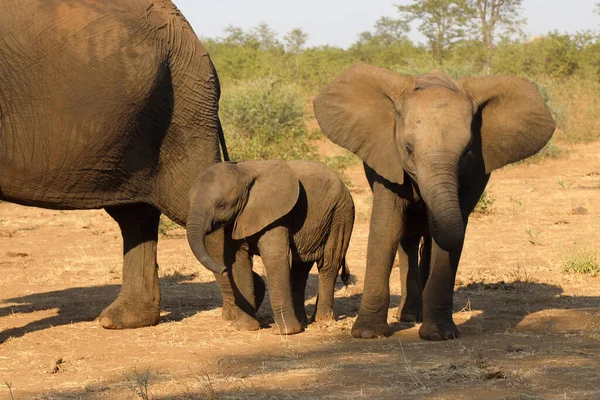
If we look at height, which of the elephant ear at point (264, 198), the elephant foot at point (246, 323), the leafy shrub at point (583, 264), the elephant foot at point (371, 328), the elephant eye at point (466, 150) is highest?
the elephant eye at point (466, 150)

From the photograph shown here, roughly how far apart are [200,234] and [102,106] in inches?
41.1

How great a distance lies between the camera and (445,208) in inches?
207

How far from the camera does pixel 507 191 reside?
1582cm

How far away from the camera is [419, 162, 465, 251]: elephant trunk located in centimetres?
527

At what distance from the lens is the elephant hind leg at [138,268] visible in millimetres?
7125

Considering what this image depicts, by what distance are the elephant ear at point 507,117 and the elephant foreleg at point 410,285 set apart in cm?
113

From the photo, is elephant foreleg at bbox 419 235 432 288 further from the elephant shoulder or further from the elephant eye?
the elephant eye

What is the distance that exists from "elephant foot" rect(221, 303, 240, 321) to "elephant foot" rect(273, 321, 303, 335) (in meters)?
0.57

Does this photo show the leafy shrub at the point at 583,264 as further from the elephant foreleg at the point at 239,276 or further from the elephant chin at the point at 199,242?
the elephant chin at the point at 199,242

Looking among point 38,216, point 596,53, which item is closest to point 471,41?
point 596,53

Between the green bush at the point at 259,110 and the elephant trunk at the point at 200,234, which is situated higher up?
the elephant trunk at the point at 200,234

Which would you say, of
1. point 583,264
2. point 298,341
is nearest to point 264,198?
point 298,341

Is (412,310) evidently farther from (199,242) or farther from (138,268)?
(138,268)

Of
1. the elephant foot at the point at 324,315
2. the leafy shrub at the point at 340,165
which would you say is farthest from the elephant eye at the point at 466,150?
the leafy shrub at the point at 340,165
